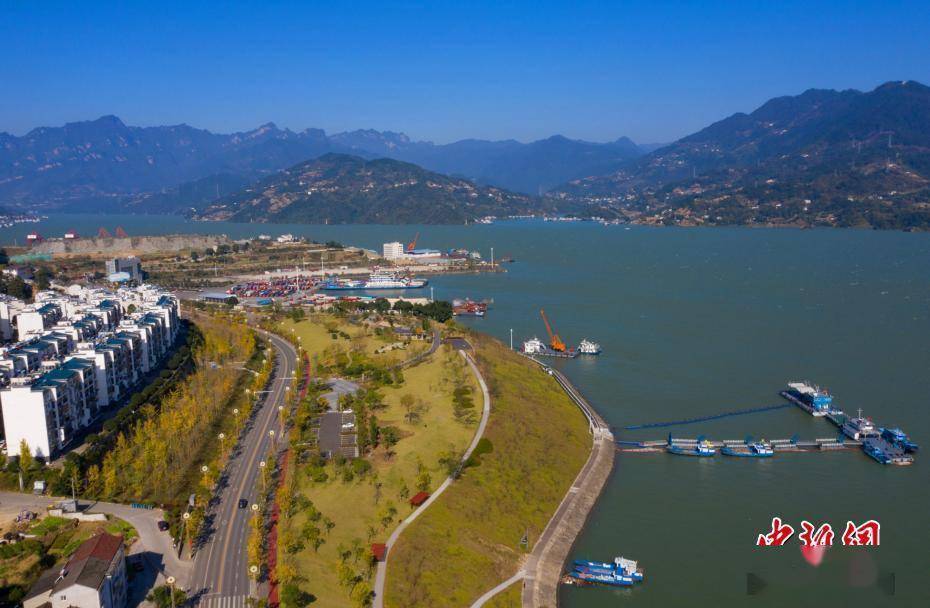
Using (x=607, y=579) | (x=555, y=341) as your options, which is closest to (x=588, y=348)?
(x=555, y=341)

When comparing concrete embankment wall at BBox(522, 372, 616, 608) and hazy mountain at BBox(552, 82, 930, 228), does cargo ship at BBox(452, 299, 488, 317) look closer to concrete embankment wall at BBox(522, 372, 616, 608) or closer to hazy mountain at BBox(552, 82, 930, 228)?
concrete embankment wall at BBox(522, 372, 616, 608)

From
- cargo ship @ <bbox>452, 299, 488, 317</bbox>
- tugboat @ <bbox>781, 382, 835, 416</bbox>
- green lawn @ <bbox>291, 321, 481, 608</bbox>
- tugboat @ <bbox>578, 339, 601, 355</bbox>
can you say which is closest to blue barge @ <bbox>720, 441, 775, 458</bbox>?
tugboat @ <bbox>781, 382, 835, 416</bbox>

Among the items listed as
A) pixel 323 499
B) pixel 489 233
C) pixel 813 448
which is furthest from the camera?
pixel 489 233

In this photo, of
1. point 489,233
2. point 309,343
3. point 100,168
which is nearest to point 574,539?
point 309,343

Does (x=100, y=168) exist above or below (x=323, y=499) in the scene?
above

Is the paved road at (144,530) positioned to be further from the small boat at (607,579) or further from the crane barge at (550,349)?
the crane barge at (550,349)

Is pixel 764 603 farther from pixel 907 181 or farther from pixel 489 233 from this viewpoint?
pixel 907 181

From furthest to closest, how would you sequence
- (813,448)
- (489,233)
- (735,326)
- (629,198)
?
1. (629,198)
2. (489,233)
3. (735,326)
4. (813,448)

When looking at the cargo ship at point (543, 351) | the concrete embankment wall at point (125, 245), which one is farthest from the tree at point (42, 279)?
the cargo ship at point (543, 351)
